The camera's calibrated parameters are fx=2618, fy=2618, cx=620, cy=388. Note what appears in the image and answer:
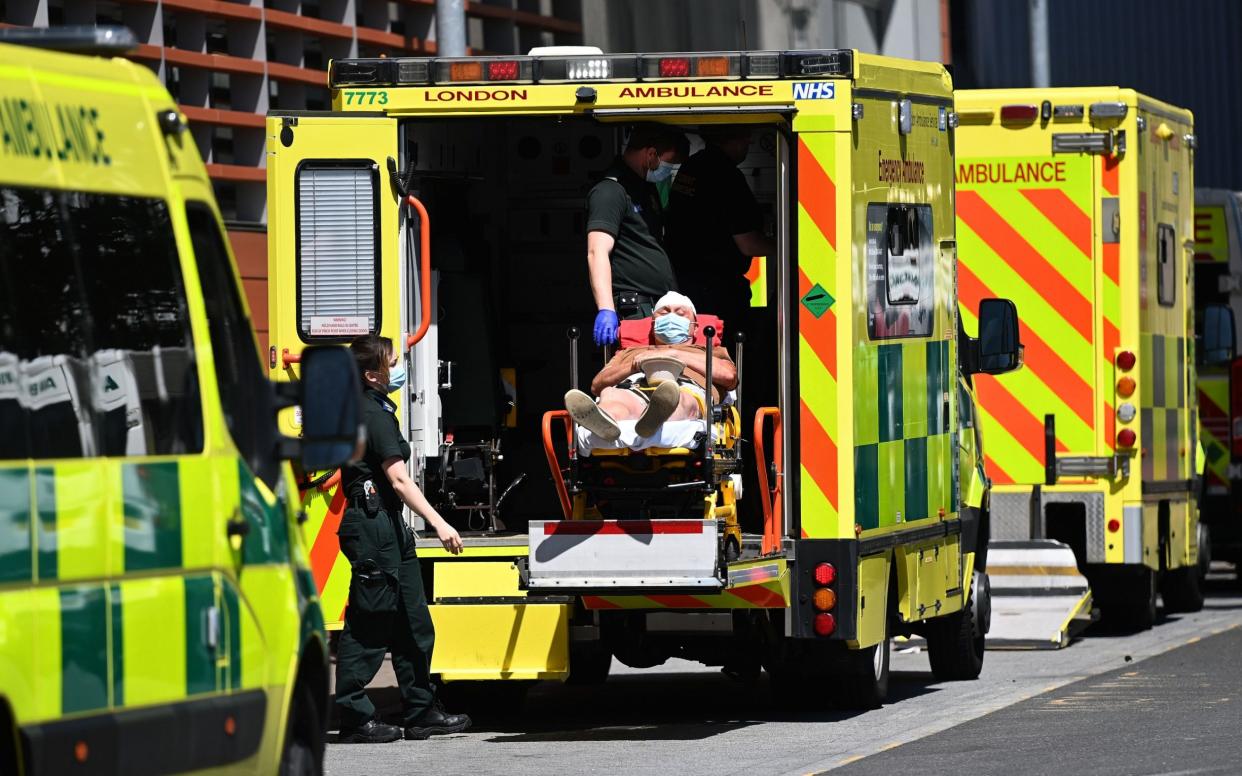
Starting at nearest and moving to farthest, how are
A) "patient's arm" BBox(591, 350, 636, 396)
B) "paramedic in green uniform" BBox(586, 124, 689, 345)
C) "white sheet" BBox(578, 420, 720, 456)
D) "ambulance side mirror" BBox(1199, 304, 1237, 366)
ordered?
"white sheet" BBox(578, 420, 720, 456) < "patient's arm" BBox(591, 350, 636, 396) < "paramedic in green uniform" BBox(586, 124, 689, 345) < "ambulance side mirror" BBox(1199, 304, 1237, 366)

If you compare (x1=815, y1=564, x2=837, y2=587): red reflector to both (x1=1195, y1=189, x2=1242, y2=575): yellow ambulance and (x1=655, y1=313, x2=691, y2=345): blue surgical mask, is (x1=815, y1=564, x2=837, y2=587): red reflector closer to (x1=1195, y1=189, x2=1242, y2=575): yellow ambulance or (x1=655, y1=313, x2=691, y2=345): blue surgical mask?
(x1=655, y1=313, x2=691, y2=345): blue surgical mask

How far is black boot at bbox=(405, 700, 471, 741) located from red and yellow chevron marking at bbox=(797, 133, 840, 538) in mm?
1682

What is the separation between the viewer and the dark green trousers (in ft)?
34.0

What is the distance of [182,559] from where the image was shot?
20.1 ft

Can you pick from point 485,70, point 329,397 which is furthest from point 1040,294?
point 329,397

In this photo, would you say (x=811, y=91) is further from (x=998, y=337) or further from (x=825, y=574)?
(x=998, y=337)

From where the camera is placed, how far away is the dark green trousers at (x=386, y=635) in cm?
1037

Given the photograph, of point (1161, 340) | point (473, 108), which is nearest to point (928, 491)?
point (473, 108)

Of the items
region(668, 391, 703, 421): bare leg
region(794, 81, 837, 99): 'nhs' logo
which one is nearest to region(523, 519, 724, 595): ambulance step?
region(668, 391, 703, 421): bare leg

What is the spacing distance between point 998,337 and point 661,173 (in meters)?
2.31

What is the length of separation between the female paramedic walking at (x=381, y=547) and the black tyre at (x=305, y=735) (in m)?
3.12

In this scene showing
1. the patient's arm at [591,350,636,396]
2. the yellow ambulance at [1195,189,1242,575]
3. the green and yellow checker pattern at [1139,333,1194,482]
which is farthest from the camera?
the yellow ambulance at [1195,189,1242,575]

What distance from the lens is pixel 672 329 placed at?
10602 mm

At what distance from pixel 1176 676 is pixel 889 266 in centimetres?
295
